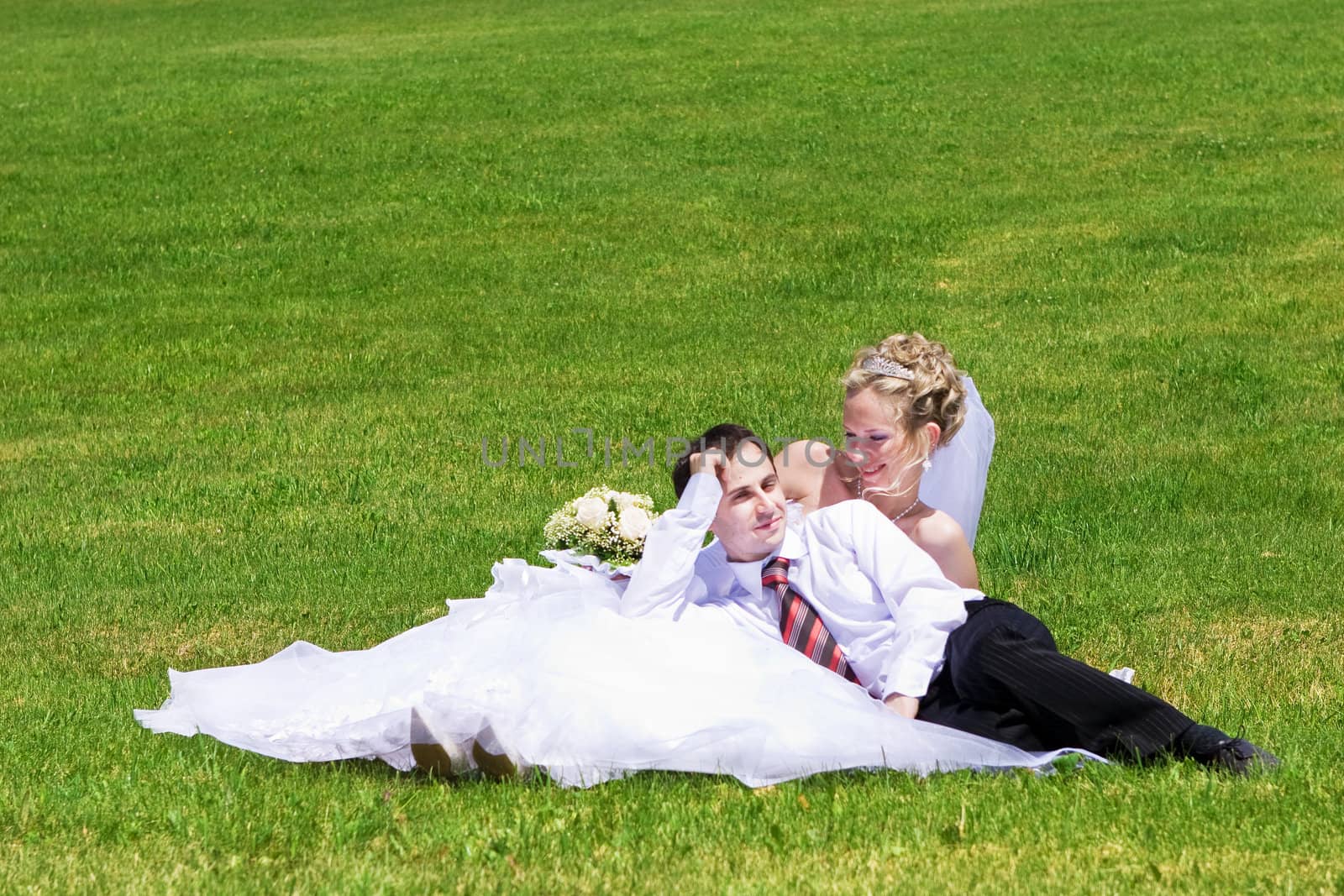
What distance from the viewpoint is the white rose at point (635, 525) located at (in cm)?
790

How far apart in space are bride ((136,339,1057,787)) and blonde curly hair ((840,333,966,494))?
→ 1241 mm

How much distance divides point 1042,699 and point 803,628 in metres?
1.03

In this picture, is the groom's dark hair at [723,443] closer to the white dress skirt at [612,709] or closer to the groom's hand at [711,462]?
the groom's hand at [711,462]

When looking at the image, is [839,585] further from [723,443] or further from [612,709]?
[612,709]

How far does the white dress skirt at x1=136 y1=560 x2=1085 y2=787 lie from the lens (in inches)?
233

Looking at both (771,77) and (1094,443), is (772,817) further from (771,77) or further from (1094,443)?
(771,77)

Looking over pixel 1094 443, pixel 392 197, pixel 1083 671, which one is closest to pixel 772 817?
pixel 1083 671

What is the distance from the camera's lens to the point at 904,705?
20.5ft

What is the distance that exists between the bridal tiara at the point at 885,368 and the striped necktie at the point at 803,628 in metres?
0.93

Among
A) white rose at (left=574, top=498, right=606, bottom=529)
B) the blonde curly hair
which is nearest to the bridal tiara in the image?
the blonde curly hair

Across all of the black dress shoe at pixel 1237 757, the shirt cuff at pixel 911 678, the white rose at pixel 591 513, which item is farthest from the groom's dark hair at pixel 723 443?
the black dress shoe at pixel 1237 757

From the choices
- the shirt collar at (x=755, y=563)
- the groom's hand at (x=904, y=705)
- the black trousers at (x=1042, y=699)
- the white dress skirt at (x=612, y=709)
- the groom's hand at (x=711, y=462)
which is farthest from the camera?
the shirt collar at (x=755, y=563)

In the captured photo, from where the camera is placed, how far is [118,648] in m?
8.90

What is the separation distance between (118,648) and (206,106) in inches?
845
